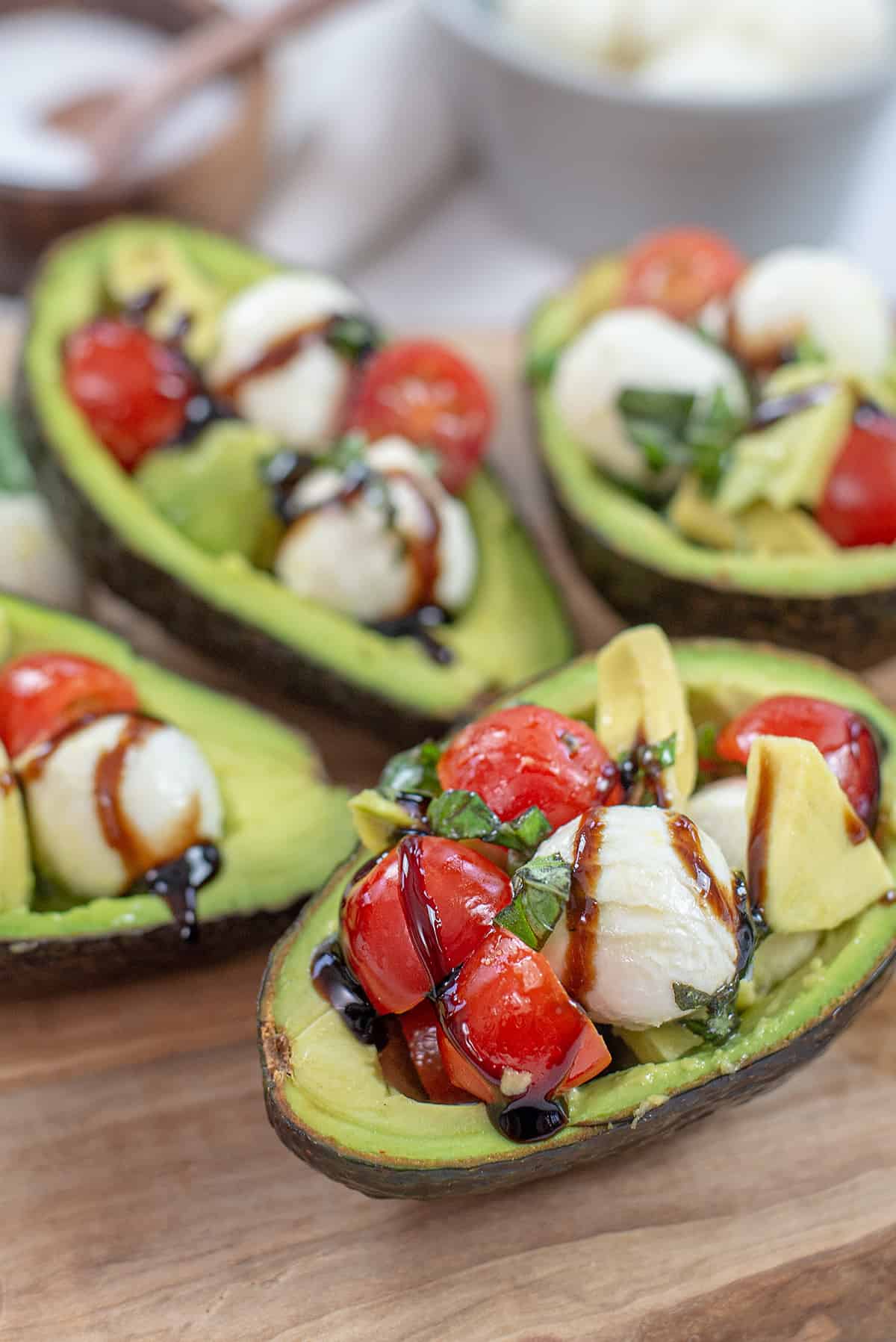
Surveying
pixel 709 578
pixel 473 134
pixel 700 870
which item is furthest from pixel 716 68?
pixel 700 870

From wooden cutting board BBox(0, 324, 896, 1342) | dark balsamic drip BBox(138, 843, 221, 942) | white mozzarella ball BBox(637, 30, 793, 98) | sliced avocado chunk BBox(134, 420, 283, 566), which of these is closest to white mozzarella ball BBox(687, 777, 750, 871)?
wooden cutting board BBox(0, 324, 896, 1342)

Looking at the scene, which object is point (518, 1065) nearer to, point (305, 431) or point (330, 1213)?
point (330, 1213)

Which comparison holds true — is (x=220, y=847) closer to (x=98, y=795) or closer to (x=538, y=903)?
(x=98, y=795)

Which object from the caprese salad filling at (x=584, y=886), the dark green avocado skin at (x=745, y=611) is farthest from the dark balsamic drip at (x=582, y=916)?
the dark green avocado skin at (x=745, y=611)

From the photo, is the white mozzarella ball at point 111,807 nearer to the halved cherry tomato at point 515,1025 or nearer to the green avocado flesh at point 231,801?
the green avocado flesh at point 231,801

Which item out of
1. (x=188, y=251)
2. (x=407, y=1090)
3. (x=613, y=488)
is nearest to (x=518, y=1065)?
(x=407, y=1090)

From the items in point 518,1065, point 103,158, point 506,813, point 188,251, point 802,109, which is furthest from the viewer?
point 103,158

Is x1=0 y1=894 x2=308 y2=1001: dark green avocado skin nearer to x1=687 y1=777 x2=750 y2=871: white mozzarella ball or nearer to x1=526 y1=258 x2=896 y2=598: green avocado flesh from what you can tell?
x1=687 y1=777 x2=750 y2=871: white mozzarella ball
